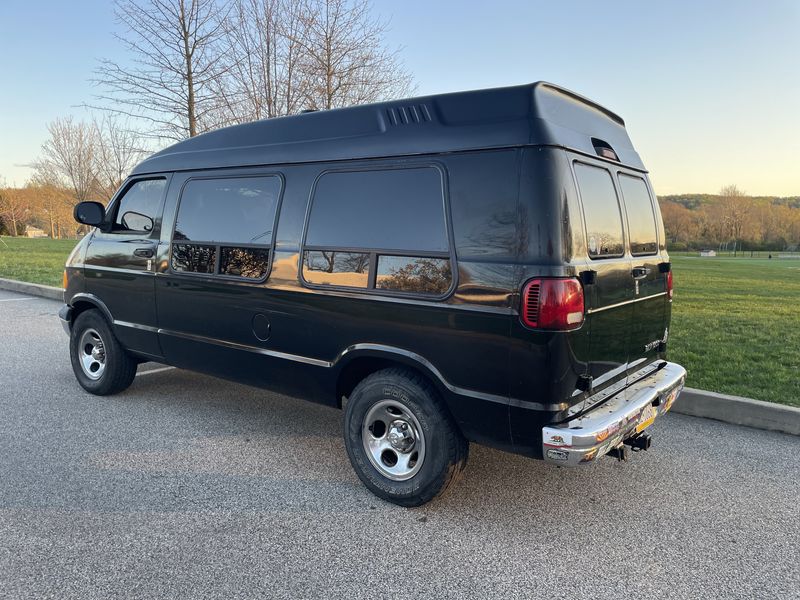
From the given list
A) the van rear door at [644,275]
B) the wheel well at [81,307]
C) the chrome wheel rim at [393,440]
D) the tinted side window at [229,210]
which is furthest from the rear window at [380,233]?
the wheel well at [81,307]

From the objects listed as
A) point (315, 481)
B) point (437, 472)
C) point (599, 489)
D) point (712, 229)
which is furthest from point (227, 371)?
point (712, 229)

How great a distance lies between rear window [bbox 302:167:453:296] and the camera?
3.12 m

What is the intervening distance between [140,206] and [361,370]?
2709 millimetres

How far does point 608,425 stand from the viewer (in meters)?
2.92

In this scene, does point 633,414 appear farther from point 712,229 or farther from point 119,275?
point 712,229

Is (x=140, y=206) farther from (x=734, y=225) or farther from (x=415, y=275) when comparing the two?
(x=734, y=225)

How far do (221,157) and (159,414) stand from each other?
225 cm

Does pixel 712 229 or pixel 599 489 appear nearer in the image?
pixel 599 489

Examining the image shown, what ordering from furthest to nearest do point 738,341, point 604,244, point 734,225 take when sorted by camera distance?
point 734,225 < point 738,341 < point 604,244

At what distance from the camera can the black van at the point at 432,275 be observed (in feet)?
9.32

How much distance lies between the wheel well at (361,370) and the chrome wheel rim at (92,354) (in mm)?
2809

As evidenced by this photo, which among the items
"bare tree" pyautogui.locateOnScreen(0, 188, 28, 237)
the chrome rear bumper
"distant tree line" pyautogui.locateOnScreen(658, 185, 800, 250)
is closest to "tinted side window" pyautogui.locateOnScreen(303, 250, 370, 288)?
the chrome rear bumper

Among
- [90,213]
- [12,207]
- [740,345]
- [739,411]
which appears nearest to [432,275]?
[739,411]

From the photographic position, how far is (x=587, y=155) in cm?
318
